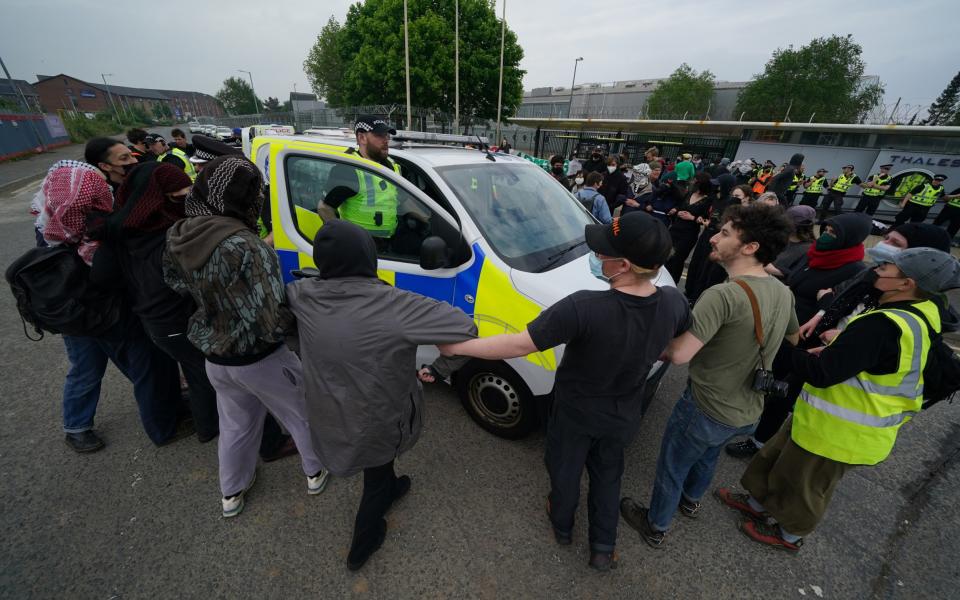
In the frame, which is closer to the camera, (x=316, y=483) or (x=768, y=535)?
(x=768, y=535)

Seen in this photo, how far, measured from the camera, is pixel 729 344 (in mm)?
1651

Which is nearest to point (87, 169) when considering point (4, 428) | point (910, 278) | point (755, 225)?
point (4, 428)

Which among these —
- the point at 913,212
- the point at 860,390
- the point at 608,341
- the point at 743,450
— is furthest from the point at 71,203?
the point at 913,212

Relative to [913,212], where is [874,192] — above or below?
above

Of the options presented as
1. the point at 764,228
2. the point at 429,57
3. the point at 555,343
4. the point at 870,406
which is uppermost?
the point at 429,57

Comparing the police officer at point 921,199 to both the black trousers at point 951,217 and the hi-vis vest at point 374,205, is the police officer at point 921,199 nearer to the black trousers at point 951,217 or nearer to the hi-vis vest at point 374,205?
the black trousers at point 951,217

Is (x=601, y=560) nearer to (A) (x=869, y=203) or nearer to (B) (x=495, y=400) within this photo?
(B) (x=495, y=400)

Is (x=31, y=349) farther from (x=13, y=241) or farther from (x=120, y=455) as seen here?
(x=13, y=241)

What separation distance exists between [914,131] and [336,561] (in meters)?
24.1

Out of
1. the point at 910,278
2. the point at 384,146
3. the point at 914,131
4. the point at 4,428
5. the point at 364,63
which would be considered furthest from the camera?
the point at 364,63

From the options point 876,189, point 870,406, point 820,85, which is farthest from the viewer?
point 820,85

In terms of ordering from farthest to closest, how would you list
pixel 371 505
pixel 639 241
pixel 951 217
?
pixel 951 217
pixel 371 505
pixel 639 241

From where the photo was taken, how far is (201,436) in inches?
101

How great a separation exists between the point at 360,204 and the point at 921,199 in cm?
1367
